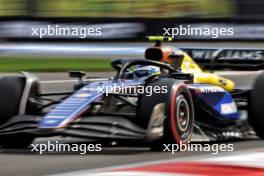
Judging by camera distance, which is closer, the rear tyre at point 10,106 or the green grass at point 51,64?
the rear tyre at point 10,106

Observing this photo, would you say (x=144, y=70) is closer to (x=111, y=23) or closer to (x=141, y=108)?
(x=141, y=108)

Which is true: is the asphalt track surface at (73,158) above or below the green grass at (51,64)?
below

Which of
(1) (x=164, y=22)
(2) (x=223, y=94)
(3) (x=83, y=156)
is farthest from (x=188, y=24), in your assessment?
(3) (x=83, y=156)

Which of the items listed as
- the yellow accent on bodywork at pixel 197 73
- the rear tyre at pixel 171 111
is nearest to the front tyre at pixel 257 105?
the yellow accent on bodywork at pixel 197 73

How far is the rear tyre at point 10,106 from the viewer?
7540mm

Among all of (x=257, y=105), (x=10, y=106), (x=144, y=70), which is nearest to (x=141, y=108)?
(x=144, y=70)

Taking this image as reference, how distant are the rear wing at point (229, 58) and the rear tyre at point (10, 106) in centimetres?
243

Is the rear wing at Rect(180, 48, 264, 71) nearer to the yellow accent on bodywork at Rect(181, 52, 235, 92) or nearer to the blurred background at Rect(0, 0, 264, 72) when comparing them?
the yellow accent on bodywork at Rect(181, 52, 235, 92)

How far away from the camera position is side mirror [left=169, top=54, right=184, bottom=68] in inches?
324

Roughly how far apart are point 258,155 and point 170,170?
1.75ft

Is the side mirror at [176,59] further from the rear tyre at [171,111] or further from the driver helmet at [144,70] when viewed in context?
the rear tyre at [171,111]

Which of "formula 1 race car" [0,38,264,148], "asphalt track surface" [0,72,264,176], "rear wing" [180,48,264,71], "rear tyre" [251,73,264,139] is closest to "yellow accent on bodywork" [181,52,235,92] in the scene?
"formula 1 race car" [0,38,264,148]

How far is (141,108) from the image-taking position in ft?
23.3

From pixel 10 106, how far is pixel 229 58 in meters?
2.82
